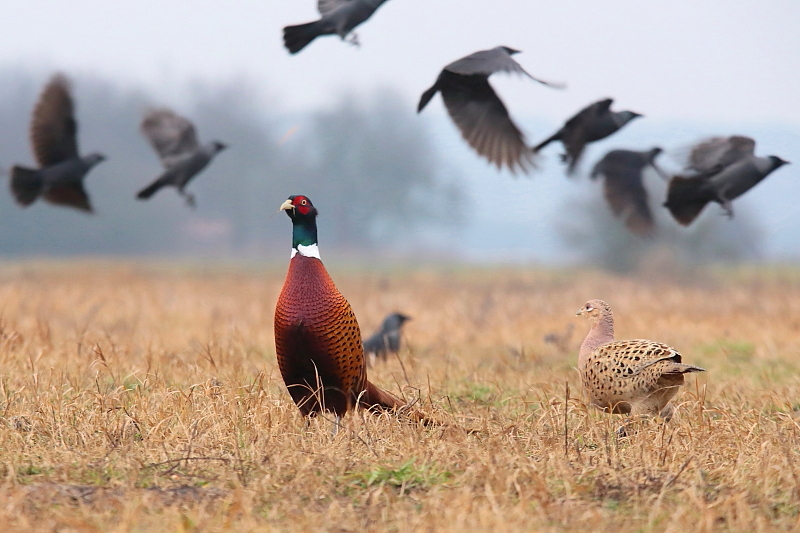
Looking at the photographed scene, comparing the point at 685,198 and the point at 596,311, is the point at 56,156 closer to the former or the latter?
the point at 596,311

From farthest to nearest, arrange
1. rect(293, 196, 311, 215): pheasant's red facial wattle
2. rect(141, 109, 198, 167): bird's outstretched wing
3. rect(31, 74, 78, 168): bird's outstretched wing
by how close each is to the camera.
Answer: rect(141, 109, 198, 167): bird's outstretched wing
rect(31, 74, 78, 168): bird's outstretched wing
rect(293, 196, 311, 215): pheasant's red facial wattle

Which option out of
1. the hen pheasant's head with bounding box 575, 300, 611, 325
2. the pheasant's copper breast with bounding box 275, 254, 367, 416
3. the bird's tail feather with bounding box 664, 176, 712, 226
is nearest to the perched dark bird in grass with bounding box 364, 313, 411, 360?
the hen pheasant's head with bounding box 575, 300, 611, 325

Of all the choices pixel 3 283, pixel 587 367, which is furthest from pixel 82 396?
pixel 3 283

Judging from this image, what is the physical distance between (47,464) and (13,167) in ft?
14.4

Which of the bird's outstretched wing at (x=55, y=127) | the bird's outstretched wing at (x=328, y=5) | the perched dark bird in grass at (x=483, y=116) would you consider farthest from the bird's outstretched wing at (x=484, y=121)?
the bird's outstretched wing at (x=55, y=127)

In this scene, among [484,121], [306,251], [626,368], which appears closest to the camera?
[306,251]

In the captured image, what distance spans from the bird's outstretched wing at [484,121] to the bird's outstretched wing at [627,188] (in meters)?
1.01

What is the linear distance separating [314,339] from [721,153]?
3354mm

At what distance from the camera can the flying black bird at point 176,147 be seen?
24.6 feet

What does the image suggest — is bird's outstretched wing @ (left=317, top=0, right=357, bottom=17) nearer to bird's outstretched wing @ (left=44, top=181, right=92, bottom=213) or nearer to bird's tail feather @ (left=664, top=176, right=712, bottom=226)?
bird's tail feather @ (left=664, top=176, right=712, bottom=226)

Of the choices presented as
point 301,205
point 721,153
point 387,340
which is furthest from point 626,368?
point 387,340

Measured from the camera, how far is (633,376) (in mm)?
4578

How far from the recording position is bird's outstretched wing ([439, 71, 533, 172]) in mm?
5555

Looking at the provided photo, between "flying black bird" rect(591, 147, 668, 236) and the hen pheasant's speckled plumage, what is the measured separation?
166 cm
